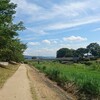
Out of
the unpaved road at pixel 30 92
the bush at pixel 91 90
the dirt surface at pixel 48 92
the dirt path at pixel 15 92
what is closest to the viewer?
the bush at pixel 91 90

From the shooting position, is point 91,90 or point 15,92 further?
point 15,92

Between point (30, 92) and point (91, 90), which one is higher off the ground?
point (91, 90)

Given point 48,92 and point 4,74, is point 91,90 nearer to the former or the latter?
point 48,92

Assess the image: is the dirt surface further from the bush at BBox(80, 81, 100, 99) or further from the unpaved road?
the bush at BBox(80, 81, 100, 99)

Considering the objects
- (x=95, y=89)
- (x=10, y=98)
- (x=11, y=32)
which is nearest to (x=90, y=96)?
(x=95, y=89)

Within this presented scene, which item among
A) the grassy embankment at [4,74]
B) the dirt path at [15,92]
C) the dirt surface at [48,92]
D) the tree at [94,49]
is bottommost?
the dirt surface at [48,92]

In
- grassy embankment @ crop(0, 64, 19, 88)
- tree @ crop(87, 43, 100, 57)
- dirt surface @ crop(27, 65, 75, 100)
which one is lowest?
dirt surface @ crop(27, 65, 75, 100)

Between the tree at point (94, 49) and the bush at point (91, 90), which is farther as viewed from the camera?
the tree at point (94, 49)

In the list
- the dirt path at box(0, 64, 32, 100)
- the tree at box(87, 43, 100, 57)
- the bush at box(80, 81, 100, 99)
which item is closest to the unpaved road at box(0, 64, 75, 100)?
the dirt path at box(0, 64, 32, 100)

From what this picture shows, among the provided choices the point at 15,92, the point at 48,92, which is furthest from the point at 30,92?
the point at 48,92

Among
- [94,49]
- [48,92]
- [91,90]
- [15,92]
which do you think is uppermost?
[94,49]

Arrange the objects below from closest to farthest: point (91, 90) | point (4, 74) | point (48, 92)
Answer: point (91, 90), point (48, 92), point (4, 74)

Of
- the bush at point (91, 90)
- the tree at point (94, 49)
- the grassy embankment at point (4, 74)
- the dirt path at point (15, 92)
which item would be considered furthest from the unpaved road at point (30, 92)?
the tree at point (94, 49)

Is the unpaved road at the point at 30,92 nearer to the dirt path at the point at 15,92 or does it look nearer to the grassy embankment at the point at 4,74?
the dirt path at the point at 15,92
